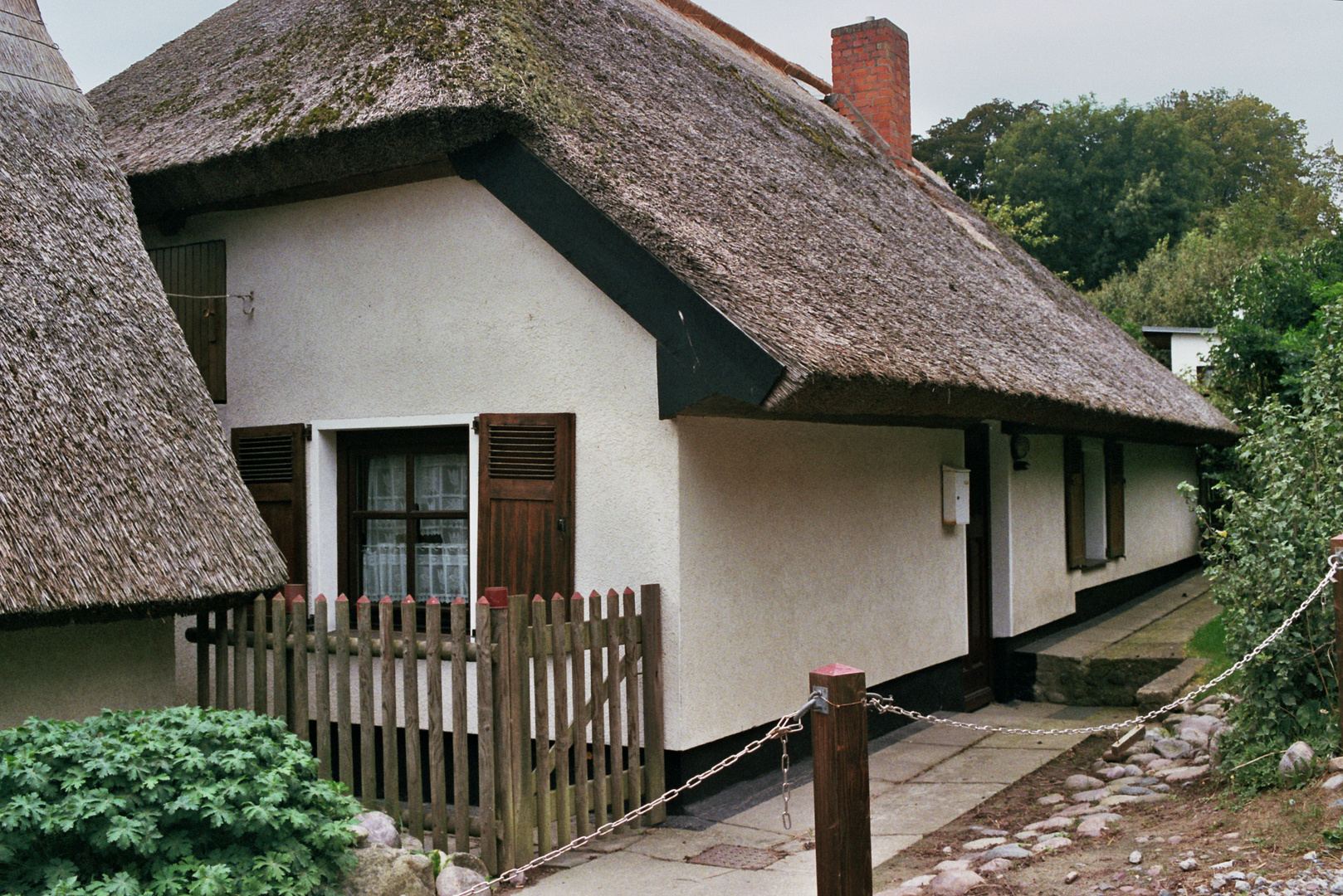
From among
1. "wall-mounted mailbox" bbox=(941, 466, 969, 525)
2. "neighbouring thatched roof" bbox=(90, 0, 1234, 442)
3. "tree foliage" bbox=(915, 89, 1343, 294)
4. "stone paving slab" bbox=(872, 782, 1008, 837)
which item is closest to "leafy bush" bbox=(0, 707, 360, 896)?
"neighbouring thatched roof" bbox=(90, 0, 1234, 442)

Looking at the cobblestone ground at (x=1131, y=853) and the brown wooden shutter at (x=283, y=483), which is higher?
the brown wooden shutter at (x=283, y=483)

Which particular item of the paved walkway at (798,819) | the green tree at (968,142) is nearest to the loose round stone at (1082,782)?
the paved walkway at (798,819)

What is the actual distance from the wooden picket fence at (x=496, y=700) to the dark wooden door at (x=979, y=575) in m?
4.08

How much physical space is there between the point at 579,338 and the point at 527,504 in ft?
2.91

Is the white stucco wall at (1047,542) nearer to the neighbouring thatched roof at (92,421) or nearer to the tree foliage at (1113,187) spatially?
the neighbouring thatched roof at (92,421)

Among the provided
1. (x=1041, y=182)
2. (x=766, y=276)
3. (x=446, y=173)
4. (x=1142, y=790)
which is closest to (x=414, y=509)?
(x=446, y=173)

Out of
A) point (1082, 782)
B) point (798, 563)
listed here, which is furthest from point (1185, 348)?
point (798, 563)

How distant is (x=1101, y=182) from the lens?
3659 centimetres

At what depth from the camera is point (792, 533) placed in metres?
6.39

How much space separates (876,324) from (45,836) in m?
4.35

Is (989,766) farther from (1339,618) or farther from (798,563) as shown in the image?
(1339,618)

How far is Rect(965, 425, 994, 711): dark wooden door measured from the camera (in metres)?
8.91

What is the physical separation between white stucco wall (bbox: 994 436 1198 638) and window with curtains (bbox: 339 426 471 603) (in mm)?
4820

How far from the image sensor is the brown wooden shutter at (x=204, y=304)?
7.00 m
